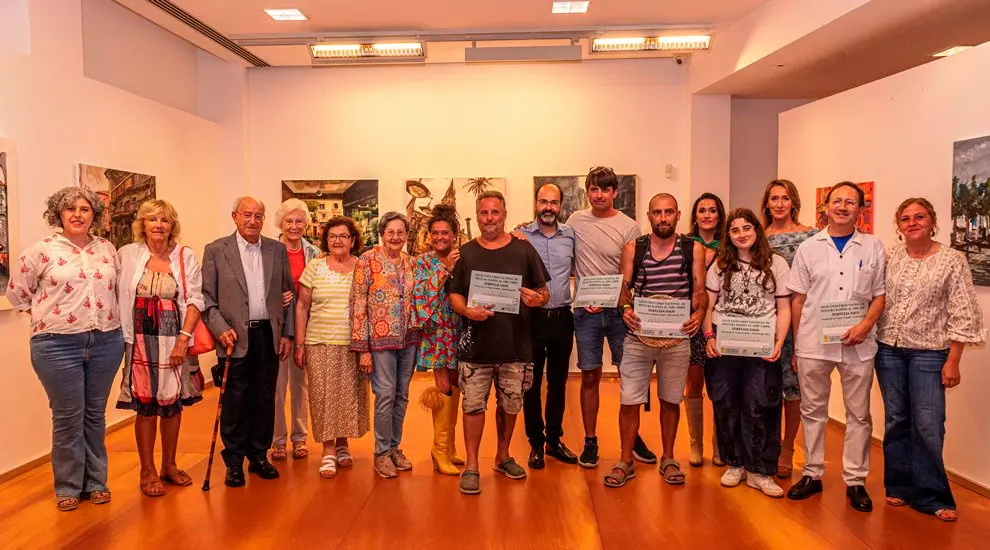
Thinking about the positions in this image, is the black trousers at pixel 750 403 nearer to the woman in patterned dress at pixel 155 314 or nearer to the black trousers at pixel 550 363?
the black trousers at pixel 550 363

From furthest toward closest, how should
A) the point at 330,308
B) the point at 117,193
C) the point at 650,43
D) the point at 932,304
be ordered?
the point at 650,43, the point at 117,193, the point at 330,308, the point at 932,304

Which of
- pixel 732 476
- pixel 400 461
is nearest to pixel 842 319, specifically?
pixel 732 476

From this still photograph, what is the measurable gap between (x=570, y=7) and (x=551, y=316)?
10.8ft

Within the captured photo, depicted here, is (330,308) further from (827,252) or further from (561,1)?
(561,1)

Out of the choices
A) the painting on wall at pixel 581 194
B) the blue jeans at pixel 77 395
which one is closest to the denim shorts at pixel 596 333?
the blue jeans at pixel 77 395

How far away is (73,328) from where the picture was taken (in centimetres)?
378

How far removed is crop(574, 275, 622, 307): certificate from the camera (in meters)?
4.19

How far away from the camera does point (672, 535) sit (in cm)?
354

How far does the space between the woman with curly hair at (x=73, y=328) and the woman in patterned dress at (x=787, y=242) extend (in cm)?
401

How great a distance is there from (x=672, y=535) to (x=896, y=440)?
1.48 meters

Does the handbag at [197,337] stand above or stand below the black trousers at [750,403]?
above

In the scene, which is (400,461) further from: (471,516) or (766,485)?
(766,485)

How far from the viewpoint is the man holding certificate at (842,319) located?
12.5 feet

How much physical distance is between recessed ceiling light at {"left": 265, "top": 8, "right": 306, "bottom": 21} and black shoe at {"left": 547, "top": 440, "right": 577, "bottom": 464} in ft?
14.6
